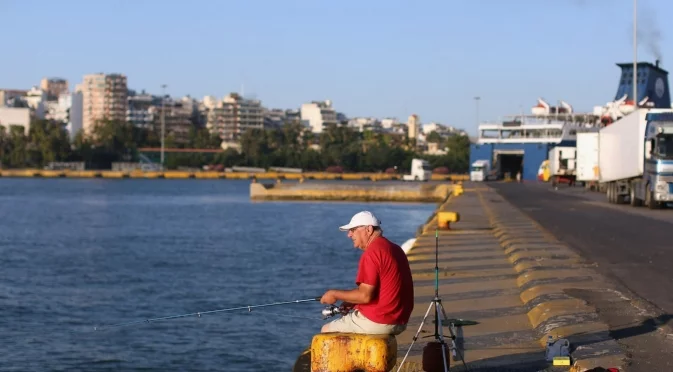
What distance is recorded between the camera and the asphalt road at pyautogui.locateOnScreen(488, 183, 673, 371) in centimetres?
1146

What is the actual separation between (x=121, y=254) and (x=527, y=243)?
1966 centimetres

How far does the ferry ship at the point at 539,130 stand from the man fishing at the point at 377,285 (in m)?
91.1

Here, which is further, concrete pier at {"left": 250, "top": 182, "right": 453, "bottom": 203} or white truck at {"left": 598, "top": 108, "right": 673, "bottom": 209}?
concrete pier at {"left": 250, "top": 182, "right": 453, "bottom": 203}

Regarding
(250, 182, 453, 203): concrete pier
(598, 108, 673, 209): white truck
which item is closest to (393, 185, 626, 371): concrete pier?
(598, 108, 673, 209): white truck

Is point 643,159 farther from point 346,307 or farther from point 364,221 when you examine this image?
point 364,221

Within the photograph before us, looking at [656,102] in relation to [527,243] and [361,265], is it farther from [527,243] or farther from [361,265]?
[361,265]

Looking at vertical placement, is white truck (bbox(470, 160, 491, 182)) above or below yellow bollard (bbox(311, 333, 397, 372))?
above

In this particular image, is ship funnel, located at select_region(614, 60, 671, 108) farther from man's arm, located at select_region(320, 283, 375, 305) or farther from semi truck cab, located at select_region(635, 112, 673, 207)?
man's arm, located at select_region(320, 283, 375, 305)

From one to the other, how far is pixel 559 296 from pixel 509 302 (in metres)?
0.85

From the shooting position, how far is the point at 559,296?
1452 centimetres

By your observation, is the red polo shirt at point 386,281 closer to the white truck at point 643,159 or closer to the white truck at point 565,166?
the white truck at point 643,159

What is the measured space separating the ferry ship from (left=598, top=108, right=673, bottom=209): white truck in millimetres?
53820

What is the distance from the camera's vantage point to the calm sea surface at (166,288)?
17.8m

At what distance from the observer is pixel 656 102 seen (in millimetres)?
100375
